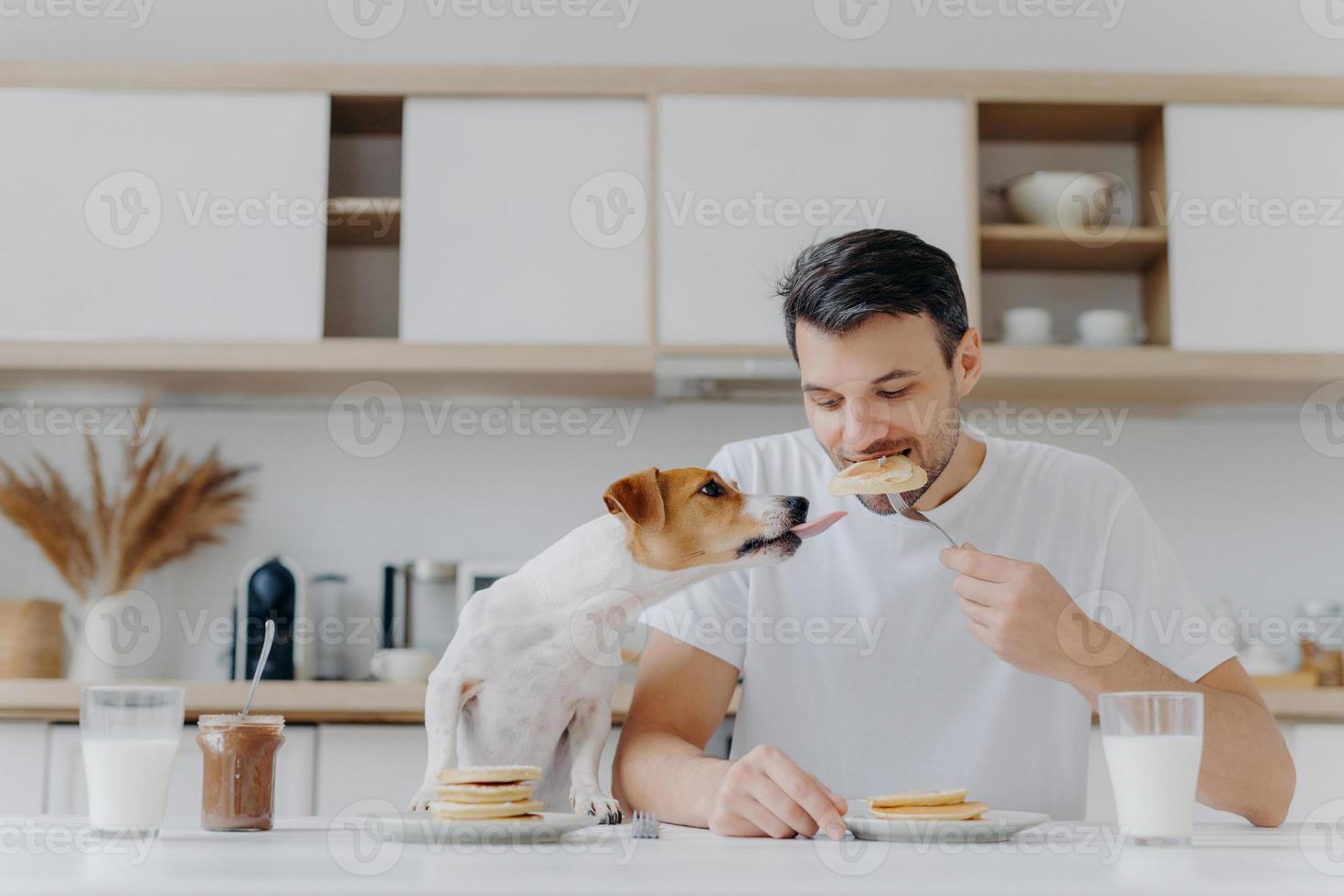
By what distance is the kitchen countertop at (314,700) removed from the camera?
2596mm

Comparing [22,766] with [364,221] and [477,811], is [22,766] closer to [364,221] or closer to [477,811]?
[364,221]

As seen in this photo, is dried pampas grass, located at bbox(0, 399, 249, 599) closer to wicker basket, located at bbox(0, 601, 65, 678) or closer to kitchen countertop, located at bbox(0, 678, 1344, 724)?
wicker basket, located at bbox(0, 601, 65, 678)

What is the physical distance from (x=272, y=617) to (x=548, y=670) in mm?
1852

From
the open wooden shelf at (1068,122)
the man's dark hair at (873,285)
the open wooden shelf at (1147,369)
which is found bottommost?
the man's dark hair at (873,285)

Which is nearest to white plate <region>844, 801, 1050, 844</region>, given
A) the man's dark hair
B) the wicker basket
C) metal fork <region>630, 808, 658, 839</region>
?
metal fork <region>630, 808, 658, 839</region>

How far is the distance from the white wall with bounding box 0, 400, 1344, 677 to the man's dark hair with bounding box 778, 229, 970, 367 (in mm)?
1678

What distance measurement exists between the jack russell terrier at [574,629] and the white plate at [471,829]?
A: 0.12 m

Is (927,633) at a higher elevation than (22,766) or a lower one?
higher

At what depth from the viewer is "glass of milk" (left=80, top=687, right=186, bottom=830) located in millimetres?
1030

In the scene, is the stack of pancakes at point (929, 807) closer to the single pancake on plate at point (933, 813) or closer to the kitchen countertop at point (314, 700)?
the single pancake on plate at point (933, 813)

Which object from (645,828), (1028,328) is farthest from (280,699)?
(1028,328)

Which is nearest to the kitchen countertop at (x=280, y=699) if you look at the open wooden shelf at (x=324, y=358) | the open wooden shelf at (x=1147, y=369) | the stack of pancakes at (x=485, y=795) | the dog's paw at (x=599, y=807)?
the open wooden shelf at (x=324, y=358)

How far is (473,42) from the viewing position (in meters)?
3.39

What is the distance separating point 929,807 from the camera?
3.41 ft
